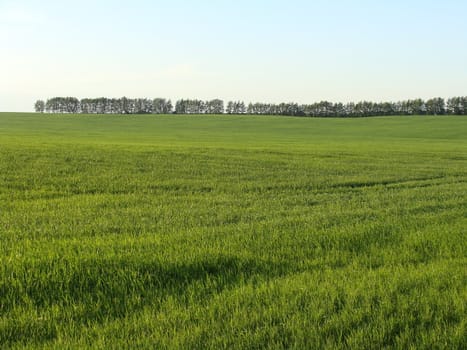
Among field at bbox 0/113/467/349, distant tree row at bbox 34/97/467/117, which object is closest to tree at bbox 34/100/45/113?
distant tree row at bbox 34/97/467/117

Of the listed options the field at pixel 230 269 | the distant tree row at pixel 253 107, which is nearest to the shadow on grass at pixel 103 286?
the field at pixel 230 269

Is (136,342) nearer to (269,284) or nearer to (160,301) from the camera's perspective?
(160,301)

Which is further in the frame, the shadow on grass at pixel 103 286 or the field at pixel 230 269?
the shadow on grass at pixel 103 286

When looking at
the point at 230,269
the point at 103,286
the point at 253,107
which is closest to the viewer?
the point at 103,286

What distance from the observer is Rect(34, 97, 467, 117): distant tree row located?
154163 millimetres

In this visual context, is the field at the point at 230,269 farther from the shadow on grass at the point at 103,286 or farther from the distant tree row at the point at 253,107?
the distant tree row at the point at 253,107

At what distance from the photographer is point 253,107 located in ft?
604

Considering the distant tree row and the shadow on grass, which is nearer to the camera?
the shadow on grass

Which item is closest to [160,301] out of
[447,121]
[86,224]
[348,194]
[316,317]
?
[316,317]

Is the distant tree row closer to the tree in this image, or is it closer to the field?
the tree

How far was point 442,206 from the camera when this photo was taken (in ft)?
38.9

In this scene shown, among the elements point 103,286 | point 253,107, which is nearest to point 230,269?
point 103,286

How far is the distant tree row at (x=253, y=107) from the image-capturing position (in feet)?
506

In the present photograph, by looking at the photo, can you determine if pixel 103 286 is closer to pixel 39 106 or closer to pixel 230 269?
pixel 230 269
